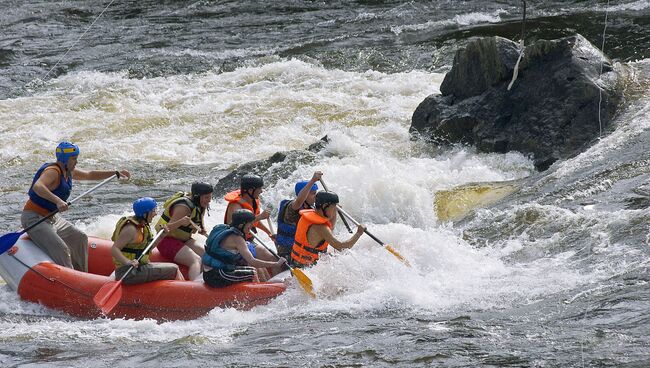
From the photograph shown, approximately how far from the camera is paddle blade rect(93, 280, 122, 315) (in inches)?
346

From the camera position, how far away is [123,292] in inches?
354

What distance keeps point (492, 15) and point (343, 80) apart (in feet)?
14.6

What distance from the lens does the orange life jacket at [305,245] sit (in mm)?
9328

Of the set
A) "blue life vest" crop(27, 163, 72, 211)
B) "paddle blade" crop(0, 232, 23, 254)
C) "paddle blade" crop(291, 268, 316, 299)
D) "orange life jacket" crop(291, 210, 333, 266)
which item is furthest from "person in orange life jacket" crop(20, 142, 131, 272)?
"paddle blade" crop(291, 268, 316, 299)

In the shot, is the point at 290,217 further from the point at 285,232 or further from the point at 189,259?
the point at 189,259

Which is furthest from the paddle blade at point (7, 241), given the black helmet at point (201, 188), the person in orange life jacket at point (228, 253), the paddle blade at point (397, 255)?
the paddle blade at point (397, 255)

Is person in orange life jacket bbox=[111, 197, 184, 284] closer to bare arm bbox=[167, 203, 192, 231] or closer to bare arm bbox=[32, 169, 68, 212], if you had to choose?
bare arm bbox=[167, 203, 192, 231]

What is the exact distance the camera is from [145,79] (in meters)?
18.7

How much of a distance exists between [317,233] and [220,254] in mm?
986

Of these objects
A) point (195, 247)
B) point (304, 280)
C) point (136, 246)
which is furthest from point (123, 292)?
point (304, 280)

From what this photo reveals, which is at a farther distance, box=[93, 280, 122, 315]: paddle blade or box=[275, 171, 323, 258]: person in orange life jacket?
box=[275, 171, 323, 258]: person in orange life jacket

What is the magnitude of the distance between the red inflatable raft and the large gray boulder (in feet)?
17.4

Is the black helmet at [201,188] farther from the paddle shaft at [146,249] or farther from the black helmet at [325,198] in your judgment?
the black helmet at [325,198]

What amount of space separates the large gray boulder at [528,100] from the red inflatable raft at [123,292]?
5293mm
